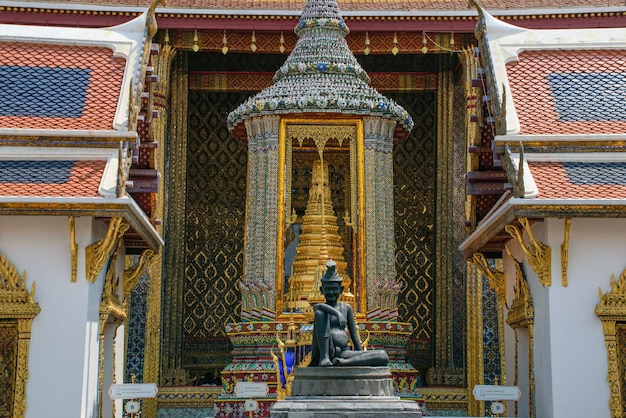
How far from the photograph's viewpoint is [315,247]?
1462cm

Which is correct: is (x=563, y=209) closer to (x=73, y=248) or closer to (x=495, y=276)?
(x=495, y=276)

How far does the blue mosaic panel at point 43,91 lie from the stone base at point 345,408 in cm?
493

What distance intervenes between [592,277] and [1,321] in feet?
17.6

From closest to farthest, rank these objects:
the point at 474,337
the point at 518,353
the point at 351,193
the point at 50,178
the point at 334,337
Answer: the point at 334,337 → the point at 50,178 → the point at 518,353 → the point at 351,193 → the point at 474,337

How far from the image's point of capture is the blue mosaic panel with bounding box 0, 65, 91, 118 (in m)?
13.0

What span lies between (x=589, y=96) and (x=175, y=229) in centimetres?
702

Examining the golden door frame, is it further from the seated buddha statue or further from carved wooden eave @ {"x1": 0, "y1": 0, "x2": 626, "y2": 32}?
the seated buddha statue

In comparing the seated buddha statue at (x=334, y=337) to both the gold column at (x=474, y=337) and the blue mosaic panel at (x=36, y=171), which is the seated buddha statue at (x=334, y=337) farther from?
the gold column at (x=474, y=337)

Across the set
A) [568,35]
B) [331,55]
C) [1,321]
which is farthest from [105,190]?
[568,35]

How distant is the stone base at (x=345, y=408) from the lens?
29.7 ft

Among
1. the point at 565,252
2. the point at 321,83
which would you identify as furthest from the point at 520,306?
the point at 321,83

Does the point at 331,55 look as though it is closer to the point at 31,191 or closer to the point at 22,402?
the point at 31,191

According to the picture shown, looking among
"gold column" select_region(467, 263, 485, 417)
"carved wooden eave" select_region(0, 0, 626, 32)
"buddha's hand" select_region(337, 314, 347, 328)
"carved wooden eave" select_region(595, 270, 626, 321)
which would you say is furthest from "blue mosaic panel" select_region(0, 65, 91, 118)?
"gold column" select_region(467, 263, 485, 417)

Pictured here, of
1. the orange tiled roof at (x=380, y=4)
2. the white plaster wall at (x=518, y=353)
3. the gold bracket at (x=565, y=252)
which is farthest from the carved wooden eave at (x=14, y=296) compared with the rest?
the orange tiled roof at (x=380, y=4)
